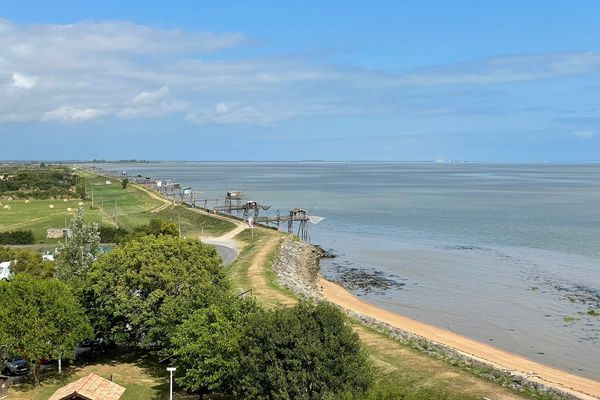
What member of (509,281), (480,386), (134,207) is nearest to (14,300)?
(480,386)

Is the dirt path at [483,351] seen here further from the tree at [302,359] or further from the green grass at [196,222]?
the green grass at [196,222]

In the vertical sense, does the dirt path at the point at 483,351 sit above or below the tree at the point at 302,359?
below

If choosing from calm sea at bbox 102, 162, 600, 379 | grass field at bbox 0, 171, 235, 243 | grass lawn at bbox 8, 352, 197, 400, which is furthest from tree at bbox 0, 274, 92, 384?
grass field at bbox 0, 171, 235, 243

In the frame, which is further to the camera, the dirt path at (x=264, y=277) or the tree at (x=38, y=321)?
Answer: the dirt path at (x=264, y=277)

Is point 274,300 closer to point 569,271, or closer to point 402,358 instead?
point 402,358

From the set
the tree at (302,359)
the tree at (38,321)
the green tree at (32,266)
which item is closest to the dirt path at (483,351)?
the tree at (302,359)

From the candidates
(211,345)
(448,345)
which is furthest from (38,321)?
(448,345)
